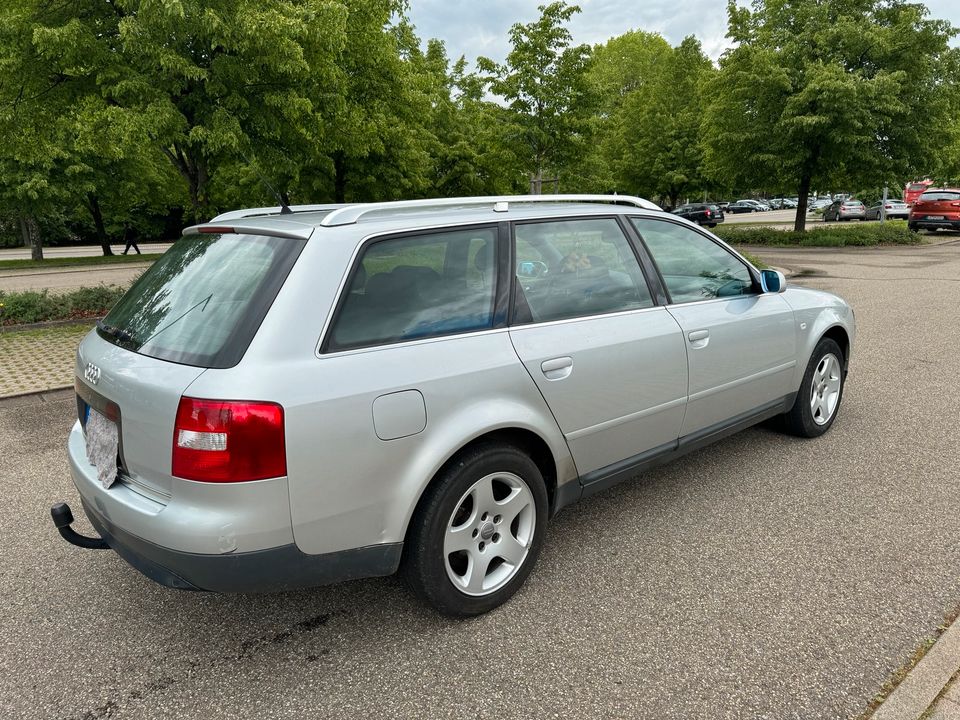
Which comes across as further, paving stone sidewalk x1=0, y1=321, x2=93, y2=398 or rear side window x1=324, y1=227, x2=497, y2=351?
paving stone sidewalk x1=0, y1=321, x2=93, y2=398

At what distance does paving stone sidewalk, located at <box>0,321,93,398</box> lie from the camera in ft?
22.0

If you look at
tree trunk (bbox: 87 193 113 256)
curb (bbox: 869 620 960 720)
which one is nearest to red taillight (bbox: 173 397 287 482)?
curb (bbox: 869 620 960 720)

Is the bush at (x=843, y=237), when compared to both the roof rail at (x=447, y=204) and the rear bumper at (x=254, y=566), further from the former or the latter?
the rear bumper at (x=254, y=566)

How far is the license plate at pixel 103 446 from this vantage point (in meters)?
2.51

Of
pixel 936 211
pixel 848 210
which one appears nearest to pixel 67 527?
pixel 936 211

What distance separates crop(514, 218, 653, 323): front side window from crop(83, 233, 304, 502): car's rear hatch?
1039 mm

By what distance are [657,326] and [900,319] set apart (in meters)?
7.70

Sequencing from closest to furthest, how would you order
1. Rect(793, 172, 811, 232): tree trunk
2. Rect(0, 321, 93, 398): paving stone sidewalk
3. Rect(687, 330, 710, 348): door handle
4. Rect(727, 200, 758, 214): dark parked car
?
Rect(687, 330, 710, 348): door handle < Rect(0, 321, 93, 398): paving stone sidewalk < Rect(793, 172, 811, 232): tree trunk < Rect(727, 200, 758, 214): dark parked car

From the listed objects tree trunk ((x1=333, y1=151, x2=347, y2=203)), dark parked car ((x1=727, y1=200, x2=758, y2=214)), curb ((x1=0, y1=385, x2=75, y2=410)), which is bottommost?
curb ((x1=0, y1=385, x2=75, y2=410))

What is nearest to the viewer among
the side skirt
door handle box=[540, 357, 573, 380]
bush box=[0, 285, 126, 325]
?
door handle box=[540, 357, 573, 380]

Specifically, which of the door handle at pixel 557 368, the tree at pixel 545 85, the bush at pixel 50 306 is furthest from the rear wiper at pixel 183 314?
the tree at pixel 545 85

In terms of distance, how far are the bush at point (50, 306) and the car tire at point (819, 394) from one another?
411 inches

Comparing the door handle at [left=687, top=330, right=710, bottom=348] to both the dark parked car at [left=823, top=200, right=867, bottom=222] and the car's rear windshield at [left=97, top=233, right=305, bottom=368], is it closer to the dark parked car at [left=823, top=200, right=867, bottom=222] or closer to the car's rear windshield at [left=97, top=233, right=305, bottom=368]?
the car's rear windshield at [left=97, top=233, right=305, bottom=368]

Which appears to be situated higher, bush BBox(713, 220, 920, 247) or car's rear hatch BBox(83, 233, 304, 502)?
bush BBox(713, 220, 920, 247)
